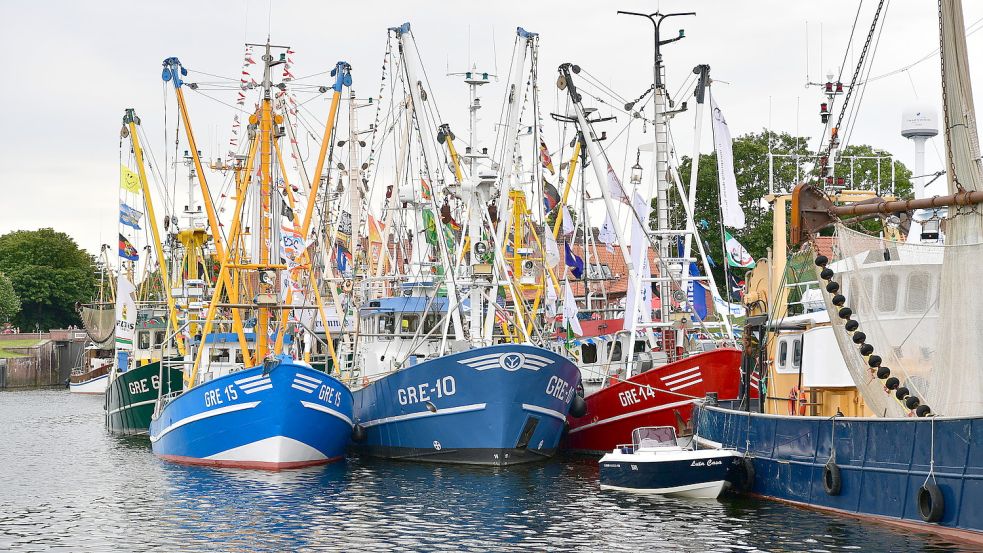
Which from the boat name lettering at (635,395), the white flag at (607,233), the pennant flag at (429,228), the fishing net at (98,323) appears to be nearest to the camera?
the boat name lettering at (635,395)

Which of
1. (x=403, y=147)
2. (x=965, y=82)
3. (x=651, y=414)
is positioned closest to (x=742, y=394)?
(x=651, y=414)

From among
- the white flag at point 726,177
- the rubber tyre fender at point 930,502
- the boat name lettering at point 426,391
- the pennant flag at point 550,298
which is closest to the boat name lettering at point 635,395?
the white flag at point 726,177

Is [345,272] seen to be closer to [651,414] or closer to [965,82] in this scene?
[651,414]

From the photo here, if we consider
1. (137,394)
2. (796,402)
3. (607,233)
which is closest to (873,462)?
(796,402)

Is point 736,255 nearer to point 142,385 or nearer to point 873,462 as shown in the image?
point 873,462

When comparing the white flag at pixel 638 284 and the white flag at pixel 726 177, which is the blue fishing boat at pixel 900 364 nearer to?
the white flag at pixel 726 177

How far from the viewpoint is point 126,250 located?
45.8 metres

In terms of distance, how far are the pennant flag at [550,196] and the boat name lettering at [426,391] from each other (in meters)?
14.1

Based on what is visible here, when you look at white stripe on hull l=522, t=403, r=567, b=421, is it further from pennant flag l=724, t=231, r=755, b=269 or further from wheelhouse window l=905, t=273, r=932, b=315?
wheelhouse window l=905, t=273, r=932, b=315

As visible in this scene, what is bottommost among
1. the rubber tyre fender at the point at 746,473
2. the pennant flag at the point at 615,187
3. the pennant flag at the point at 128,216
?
the rubber tyre fender at the point at 746,473

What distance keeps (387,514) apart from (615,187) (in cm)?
1612

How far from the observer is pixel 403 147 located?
44.3m

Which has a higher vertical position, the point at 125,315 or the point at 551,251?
the point at 551,251

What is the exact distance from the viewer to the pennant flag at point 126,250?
4550 cm
